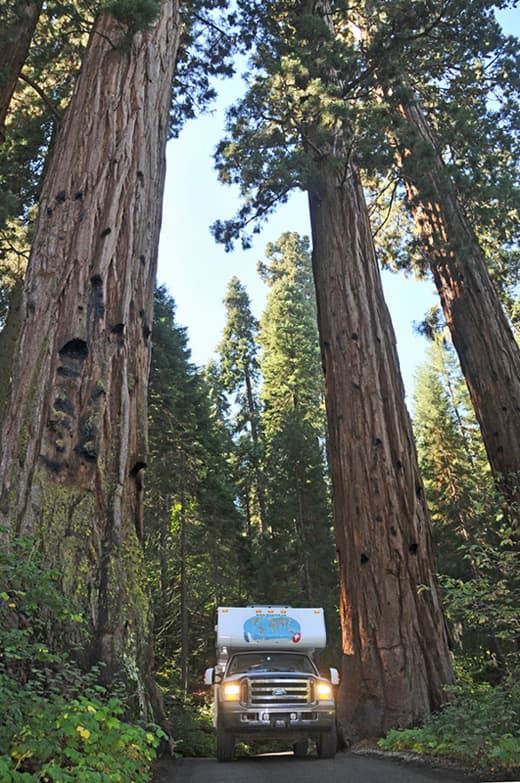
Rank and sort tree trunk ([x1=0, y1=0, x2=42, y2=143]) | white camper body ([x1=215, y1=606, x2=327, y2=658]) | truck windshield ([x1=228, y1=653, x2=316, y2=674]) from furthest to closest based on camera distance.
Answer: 1. white camper body ([x1=215, y1=606, x2=327, y2=658])
2. truck windshield ([x1=228, y1=653, x2=316, y2=674])
3. tree trunk ([x1=0, y1=0, x2=42, y2=143])

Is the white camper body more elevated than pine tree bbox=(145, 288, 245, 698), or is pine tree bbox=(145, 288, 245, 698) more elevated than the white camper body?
pine tree bbox=(145, 288, 245, 698)

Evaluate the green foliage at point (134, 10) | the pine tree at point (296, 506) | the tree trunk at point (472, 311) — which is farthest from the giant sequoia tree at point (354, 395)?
the pine tree at point (296, 506)

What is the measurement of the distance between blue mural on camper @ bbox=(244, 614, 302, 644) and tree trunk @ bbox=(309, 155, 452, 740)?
Result: 1.18 m

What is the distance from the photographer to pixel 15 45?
9133 mm

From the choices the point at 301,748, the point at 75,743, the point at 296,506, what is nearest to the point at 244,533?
the point at 296,506

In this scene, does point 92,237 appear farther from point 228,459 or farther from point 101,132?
point 228,459

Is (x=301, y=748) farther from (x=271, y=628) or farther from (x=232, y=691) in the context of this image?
(x=232, y=691)

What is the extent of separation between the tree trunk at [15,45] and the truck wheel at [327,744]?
10.1m

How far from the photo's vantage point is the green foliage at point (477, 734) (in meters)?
4.38

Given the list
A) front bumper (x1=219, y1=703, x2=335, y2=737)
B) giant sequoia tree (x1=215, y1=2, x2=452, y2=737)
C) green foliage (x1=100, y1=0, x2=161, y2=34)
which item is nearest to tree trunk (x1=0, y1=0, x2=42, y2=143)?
green foliage (x1=100, y1=0, x2=161, y2=34)

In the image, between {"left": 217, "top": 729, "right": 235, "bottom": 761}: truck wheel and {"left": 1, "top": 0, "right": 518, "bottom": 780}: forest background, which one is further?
{"left": 217, "top": 729, "right": 235, "bottom": 761}: truck wheel

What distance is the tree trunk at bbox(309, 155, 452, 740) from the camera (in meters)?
7.88

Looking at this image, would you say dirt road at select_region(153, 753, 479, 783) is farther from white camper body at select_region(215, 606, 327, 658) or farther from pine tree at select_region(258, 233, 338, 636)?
pine tree at select_region(258, 233, 338, 636)

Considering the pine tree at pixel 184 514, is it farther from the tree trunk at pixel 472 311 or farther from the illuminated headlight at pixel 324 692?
the illuminated headlight at pixel 324 692
